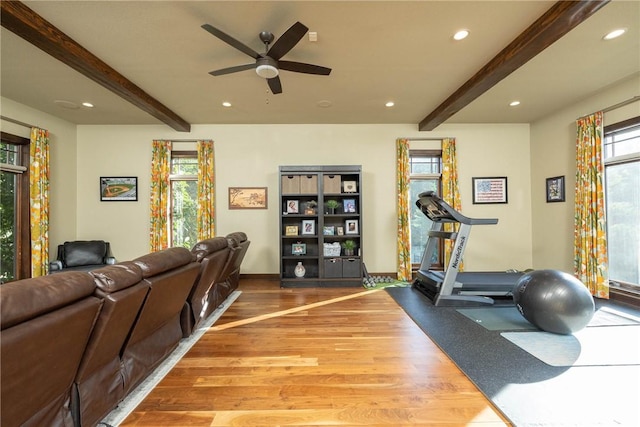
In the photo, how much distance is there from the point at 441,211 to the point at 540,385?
2.30 metres

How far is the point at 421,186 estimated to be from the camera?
17.8 feet

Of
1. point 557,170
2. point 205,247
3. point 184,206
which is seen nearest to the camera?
point 205,247

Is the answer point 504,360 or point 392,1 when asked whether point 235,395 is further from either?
point 392,1

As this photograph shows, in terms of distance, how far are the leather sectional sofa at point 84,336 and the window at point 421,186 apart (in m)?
4.21

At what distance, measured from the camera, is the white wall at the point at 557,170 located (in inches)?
160

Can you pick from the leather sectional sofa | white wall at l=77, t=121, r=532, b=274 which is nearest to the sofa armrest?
white wall at l=77, t=121, r=532, b=274

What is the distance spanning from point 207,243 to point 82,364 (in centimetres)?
144

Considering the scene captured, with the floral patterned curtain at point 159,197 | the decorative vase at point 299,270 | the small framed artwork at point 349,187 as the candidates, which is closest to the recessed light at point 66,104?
the floral patterned curtain at point 159,197

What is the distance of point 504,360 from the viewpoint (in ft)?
7.36

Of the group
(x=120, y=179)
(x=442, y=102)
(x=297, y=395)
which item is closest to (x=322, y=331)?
(x=297, y=395)

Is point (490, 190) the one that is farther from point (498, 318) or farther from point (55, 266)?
point (55, 266)

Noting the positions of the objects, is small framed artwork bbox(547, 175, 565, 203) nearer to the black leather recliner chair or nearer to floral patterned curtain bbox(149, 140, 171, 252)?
floral patterned curtain bbox(149, 140, 171, 252)

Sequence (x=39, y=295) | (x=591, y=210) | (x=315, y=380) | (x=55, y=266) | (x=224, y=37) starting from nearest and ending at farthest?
→ (x=39, y=295) → (x=315, y=380) → (x=224, y=37) → (x=591, y=210) → (x=55, y=266)

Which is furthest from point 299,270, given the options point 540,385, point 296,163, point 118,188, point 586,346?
point 118,188
